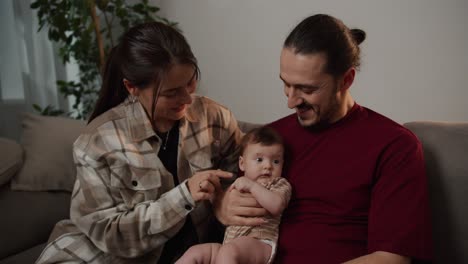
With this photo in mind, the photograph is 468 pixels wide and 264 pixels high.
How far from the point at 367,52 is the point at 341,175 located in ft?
3.36

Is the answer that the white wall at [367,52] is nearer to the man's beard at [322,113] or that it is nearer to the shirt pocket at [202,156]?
the man's beard at [322,113]

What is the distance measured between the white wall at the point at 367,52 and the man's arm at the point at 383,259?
3.64ft

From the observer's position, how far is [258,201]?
139 cm

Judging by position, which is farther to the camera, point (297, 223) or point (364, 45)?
point (364, 45)

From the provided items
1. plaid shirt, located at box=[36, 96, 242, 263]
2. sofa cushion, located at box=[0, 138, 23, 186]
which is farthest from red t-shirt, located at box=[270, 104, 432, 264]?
sofa cushion, located at box=[0, 138, 23, 186]

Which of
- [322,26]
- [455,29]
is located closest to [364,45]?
[455,29]

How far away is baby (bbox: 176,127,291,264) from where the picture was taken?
4.26ft

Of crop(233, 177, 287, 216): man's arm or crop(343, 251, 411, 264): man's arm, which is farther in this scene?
crop(233, 177, 287, 216): man's arm

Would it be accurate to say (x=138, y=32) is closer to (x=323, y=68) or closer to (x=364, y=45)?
(x=323, y=68)

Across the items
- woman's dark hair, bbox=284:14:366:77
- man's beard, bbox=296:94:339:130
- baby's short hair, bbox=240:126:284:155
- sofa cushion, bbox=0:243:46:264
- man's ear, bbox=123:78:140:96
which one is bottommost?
sofa cushion, bbox=0:243:46:264

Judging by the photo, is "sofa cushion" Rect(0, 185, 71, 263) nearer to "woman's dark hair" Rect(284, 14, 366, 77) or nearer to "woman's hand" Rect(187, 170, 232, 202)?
"woman's hand" Rect(187, 170, 232, 202)

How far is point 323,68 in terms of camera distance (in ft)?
4.35

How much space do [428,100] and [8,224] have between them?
198 cm

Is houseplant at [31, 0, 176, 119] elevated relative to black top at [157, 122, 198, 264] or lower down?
elevated
